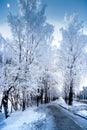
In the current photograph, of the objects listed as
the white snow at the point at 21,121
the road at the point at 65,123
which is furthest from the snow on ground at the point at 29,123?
the road at the point at 65,123

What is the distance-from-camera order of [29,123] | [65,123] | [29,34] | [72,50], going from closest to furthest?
1. [29,123]
2. [65,123]
3. [29,34]
4. [72,50]

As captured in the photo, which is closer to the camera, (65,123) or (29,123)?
(29,123)

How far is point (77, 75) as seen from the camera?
24.8 meters

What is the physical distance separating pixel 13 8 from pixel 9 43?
12.2 feet

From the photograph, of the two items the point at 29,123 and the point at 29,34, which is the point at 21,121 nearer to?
the point at 29,123

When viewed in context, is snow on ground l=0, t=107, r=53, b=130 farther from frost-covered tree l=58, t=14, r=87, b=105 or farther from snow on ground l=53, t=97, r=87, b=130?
frost-covered tree l=58, t=14, r=87, b=105

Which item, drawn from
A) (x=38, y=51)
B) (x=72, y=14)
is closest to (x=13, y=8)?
(x=38, y=51)

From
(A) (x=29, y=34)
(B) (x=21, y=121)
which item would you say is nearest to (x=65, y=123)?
(B) (x=21, y=121)

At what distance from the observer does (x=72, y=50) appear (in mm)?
25109

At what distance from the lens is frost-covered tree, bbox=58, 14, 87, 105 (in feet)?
80.6

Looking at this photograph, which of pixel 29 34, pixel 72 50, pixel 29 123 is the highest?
pixel 29 34

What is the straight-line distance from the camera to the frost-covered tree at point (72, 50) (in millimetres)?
24578

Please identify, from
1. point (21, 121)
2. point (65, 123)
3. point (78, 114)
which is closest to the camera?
point (65, 123)

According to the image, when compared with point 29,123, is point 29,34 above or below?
above
